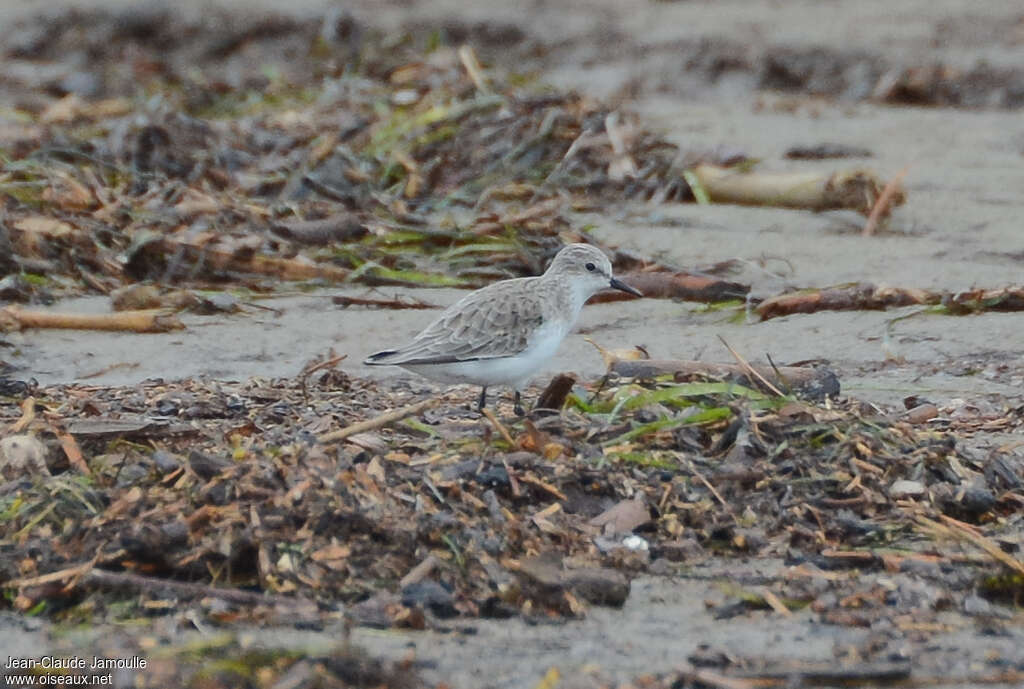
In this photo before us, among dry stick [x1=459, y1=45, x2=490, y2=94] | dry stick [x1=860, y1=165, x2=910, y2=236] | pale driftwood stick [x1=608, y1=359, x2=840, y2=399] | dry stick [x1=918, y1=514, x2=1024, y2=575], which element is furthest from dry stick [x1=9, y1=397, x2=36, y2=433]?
dry stick [x1=459, y1=45, x2=490, y2=94]

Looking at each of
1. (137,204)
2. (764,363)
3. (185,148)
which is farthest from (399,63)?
(764,363)

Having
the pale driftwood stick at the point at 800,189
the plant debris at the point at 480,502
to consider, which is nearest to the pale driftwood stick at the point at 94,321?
the plant debris at the point at 480,502

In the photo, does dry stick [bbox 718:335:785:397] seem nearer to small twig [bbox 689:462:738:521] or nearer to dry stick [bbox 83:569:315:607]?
small twig [bbox 689:462:738:521]

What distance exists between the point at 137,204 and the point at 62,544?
399 cm

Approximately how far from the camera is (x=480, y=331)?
16.8ft

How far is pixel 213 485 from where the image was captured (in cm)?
389

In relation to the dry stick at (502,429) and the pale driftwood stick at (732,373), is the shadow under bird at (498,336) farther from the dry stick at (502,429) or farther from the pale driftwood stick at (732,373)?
the dry stick at (502,429)

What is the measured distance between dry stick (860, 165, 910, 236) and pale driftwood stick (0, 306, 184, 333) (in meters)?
3.09

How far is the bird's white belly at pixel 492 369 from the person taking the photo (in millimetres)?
4973

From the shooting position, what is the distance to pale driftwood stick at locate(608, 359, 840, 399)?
4.79 metres

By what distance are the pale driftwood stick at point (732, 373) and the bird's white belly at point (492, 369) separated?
249 mm

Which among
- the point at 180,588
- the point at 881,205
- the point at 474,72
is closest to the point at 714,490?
the point at 180,588

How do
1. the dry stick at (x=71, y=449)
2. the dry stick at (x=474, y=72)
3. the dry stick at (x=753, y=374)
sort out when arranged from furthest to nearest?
the dry stick at (x=474, y=72), the dry stick at (x=753, y=374), the dry stick at (x=71, y=449)

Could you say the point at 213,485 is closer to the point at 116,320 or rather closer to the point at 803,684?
the point at 803,684
